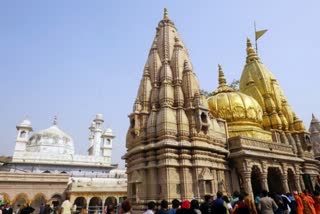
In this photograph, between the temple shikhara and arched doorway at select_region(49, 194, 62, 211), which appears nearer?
the temple shikhara

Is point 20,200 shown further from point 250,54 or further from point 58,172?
point 250,54

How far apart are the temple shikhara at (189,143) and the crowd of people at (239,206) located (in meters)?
4.64

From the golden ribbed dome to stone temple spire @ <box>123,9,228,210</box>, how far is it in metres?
3.29

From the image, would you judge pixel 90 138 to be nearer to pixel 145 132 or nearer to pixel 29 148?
pixel 29 148

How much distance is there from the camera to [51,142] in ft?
156

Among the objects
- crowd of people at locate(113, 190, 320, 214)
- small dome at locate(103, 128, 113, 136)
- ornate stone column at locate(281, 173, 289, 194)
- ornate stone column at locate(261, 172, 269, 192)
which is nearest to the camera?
crowd of people at locate(113, 190, 320, 214)

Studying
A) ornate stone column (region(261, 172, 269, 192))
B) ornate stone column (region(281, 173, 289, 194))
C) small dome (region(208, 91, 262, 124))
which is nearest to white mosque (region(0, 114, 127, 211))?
small dome (region(208, 91, 262, 124))

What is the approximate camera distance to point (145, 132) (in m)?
14.8

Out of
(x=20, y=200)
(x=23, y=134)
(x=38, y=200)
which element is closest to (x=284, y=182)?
(x=38, y=200)

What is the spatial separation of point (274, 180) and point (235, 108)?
6517mm

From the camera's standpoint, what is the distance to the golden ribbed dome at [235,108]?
20359 millimetres

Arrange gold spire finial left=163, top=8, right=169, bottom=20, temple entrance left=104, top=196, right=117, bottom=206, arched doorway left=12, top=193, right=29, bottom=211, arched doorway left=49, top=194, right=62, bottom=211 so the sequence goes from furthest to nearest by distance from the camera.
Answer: temple entrance left=104, top=196, right=117, bottom=206, arched doorway left=49, top=194, right=62, bottom=211, arched doorway left=12, top=193, right=29, bottom=211, gold spire finial left=163, top=8, right=169, bottom=20

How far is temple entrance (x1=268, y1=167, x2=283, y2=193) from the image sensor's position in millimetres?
18161

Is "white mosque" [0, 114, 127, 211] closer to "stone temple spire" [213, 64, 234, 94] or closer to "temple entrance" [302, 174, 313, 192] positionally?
"stone temple spire" [213, 64, 234, 94]
